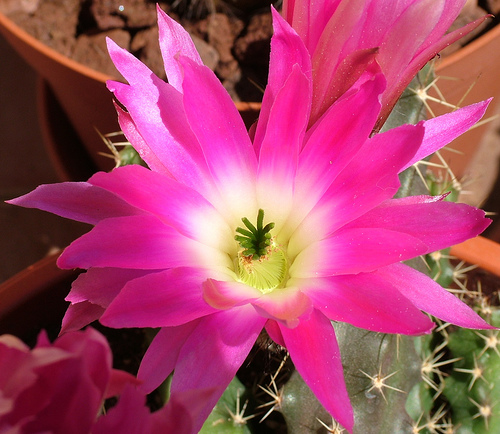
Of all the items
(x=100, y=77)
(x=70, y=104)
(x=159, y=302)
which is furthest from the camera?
(x=70, y=104)

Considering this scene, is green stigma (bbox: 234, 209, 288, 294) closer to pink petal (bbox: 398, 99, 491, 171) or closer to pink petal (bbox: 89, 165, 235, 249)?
pink petal (bbox: 89, 165, 235, 249)

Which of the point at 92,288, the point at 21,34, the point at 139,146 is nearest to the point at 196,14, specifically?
the point at 21,34

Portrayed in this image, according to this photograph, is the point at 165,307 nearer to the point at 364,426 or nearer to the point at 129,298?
the point at 129,298

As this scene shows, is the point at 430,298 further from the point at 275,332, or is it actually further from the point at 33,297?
the point at 33,297

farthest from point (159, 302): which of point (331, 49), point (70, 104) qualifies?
point (70, 104)

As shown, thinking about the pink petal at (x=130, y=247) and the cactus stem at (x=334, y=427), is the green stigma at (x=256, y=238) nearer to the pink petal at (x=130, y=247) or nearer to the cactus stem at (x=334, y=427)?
the pink petal at (x=130, y=247)

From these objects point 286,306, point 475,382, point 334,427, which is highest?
point 286,306

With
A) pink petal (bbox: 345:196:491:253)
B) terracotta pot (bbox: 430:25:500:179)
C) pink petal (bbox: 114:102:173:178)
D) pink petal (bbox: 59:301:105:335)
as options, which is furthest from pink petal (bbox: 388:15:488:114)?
terracotta pot (bbox: 430:25:500:179)
